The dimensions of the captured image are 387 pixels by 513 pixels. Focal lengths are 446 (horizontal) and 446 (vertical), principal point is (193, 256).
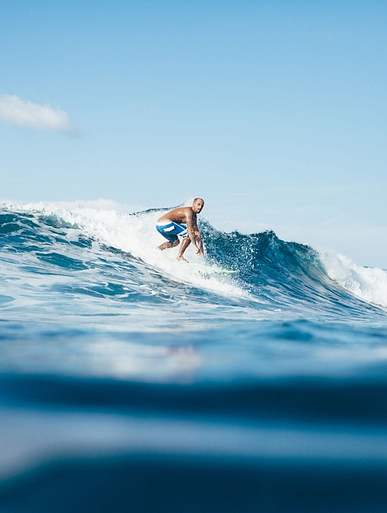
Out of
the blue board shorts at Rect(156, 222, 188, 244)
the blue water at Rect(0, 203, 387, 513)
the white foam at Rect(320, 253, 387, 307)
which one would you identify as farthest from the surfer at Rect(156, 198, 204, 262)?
the white foam at Rect(320, 253, 387, 307)

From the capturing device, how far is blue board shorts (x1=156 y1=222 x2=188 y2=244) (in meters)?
10.8

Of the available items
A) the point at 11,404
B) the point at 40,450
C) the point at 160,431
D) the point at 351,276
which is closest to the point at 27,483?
the point at 40,450

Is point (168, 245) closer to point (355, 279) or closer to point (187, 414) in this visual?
point (355, 279)

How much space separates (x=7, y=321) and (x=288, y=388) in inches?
101

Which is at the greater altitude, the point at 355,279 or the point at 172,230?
the point at 172,230

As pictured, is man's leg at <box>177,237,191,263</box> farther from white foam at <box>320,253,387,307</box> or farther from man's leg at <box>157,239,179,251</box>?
white foam at <box>320,253,387,307</box>

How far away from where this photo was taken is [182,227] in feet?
35.5

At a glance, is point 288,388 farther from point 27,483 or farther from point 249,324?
point 249,324

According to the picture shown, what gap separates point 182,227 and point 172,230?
0.26 m

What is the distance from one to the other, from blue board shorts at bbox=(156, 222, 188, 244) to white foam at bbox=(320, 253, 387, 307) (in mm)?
7595

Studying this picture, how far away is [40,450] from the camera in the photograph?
4.39ft

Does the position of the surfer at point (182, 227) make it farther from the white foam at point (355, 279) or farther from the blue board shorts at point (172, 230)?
the white foam at point (355, 279)

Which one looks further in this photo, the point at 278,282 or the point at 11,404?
the point at 278,282

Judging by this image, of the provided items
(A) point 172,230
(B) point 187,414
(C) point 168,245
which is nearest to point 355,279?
(C) point 168,245
